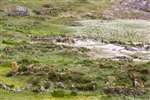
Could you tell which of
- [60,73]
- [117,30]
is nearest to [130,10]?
[117,30]

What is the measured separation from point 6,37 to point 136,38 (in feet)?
66.5

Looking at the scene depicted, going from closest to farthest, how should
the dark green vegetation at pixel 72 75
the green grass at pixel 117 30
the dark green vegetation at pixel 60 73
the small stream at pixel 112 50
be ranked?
1. the dark green vegetation at pixel 60 73
2. the dark green vegetation at pixel 72 75
3. the small stream at pixel 112 50
4. the green grass at pixel 117 30

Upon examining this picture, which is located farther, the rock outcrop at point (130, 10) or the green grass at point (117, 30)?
the rock outcrop at point (130, 10)

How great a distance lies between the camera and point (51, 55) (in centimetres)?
6141

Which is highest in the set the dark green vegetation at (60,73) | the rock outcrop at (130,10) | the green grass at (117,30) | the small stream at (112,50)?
the dark green vegetation at (60,73)

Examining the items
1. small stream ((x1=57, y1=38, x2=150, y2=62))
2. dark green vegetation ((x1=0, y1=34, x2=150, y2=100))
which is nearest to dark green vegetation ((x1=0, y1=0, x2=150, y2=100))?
dark green vegetation ((x1=0, y1=34, x2=150, y2=100))

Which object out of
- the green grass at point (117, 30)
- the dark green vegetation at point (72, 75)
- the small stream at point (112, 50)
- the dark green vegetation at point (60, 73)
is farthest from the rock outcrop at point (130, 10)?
the dark green vegetation at point (72, 75)

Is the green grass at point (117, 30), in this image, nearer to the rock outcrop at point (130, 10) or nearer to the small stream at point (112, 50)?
the small stream at point (112, 50)

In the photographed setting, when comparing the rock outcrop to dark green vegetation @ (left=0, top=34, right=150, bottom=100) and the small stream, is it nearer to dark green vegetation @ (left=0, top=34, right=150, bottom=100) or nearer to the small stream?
the small stream

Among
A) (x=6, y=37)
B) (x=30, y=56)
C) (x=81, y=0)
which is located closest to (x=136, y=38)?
(x=6, y=37)

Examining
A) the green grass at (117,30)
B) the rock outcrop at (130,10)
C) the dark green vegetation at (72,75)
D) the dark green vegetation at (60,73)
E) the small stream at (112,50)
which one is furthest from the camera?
the rock outcrop at (130,10)

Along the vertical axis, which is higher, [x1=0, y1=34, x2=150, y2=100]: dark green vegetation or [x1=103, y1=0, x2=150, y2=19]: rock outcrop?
[x1=0, y1=34, x2=150, y2=100]: dark green vegetation

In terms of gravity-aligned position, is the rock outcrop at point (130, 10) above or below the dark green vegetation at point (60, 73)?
below

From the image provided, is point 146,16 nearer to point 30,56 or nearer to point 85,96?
point 30,56
